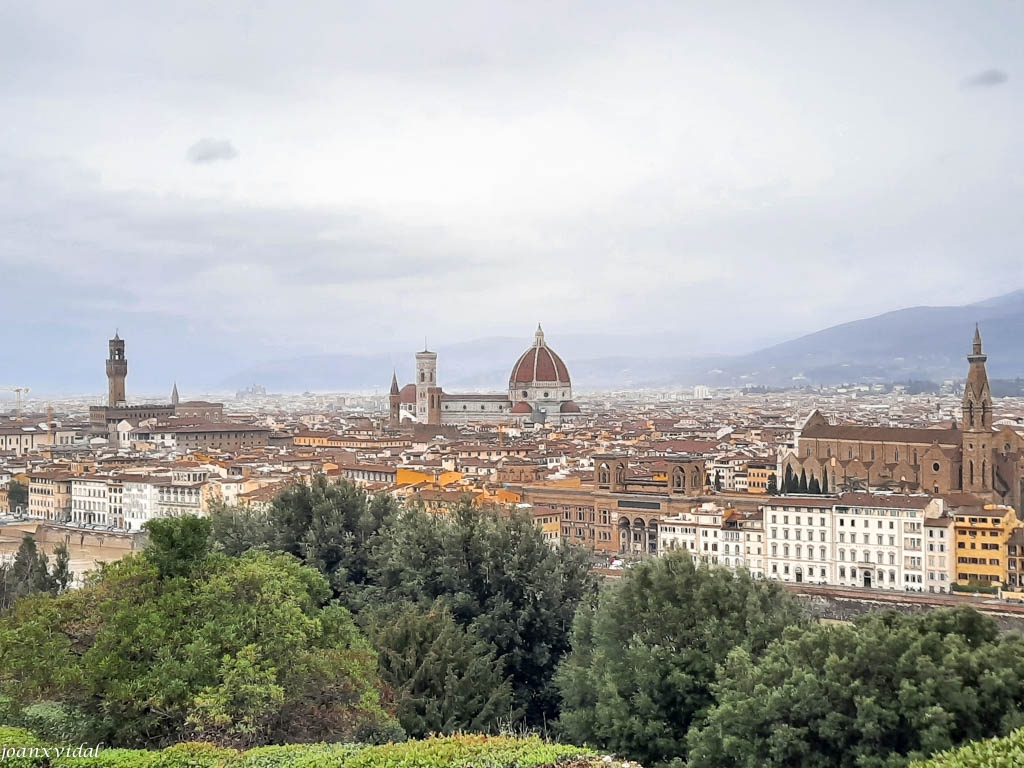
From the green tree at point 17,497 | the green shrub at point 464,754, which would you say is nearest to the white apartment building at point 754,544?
the green shrub at point 464,754

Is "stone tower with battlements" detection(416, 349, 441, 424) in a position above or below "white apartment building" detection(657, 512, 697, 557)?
above

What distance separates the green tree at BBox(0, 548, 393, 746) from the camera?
430 inches

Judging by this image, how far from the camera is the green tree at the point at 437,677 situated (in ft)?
47.5

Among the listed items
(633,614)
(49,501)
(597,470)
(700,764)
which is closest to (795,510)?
(597,470)

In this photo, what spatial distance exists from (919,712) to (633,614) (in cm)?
460

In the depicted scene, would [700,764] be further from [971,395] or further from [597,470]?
[971,395]

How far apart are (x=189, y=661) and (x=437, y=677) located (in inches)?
184

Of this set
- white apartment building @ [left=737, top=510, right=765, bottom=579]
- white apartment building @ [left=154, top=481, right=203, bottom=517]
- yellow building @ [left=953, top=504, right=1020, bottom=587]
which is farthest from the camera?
white apartment building @ [left=154, top=481, right=203, bottom=517]

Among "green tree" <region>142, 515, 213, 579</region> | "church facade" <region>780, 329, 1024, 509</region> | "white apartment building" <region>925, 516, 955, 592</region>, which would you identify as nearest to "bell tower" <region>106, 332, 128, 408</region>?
"church facade" <region>780, 329, 1024, 509</region>

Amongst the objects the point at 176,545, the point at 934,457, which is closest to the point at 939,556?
the point at 934,457

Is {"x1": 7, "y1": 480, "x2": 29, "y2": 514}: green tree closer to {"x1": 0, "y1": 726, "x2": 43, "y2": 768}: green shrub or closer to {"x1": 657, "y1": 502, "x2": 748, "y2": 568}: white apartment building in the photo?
{"x1": 657, "y1": 502, "x2": 748, "y2": 568}: white apartment building

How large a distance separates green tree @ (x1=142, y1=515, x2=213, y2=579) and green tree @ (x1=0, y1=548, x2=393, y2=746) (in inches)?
2.3

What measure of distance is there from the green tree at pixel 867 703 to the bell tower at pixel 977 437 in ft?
129

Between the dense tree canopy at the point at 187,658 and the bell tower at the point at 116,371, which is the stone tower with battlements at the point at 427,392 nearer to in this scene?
the bell tower at the point at 116,371
